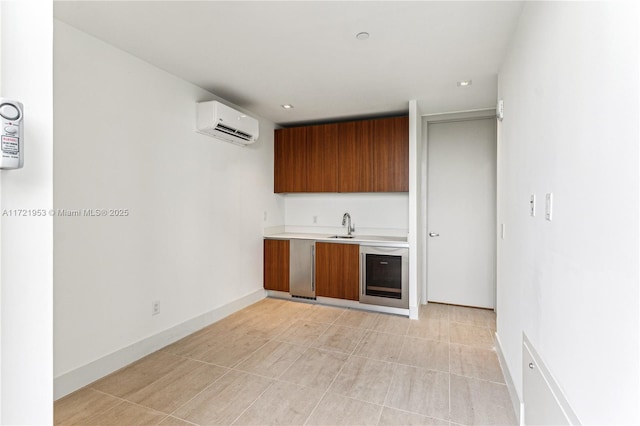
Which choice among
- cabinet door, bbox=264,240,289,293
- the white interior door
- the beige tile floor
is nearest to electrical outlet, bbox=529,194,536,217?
the beige tile floor

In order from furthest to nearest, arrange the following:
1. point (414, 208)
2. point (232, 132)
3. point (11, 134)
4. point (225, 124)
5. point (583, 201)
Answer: point (414, 208) < point (232, 132) < point (225, 124) < point (583, 201) < point (11, 134)

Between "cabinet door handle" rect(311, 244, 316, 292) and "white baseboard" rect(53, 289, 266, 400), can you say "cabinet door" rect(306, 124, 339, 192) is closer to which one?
"cabinet door handle" rect(311, 244, 316, 292)

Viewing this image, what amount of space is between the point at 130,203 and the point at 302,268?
2.23 metres

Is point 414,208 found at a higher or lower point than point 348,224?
higher

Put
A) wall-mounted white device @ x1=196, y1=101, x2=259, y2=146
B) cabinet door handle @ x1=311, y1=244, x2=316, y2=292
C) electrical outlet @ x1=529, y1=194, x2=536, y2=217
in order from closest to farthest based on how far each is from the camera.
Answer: electrical outlet @ x1=529, y1=194, x2=536, y2=217 < wall-mounted white device @ x1=196, y1=101, x2=259, y2=146 < cabinet door handle @ x1=311, y1=244, x2=316, y2=292

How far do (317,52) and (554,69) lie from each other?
165 cm

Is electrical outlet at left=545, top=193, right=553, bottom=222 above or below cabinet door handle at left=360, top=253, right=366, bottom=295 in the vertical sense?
above

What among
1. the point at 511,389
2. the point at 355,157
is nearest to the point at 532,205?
the point at 511,389

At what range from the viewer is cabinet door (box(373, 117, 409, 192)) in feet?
12.7

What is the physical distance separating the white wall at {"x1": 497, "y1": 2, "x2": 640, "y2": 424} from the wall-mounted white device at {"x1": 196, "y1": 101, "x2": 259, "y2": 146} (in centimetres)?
253

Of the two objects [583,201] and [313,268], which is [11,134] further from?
[313,268]

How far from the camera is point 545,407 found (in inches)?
54.7

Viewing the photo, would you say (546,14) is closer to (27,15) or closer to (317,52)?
(317,52)

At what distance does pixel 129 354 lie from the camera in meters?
2.56
